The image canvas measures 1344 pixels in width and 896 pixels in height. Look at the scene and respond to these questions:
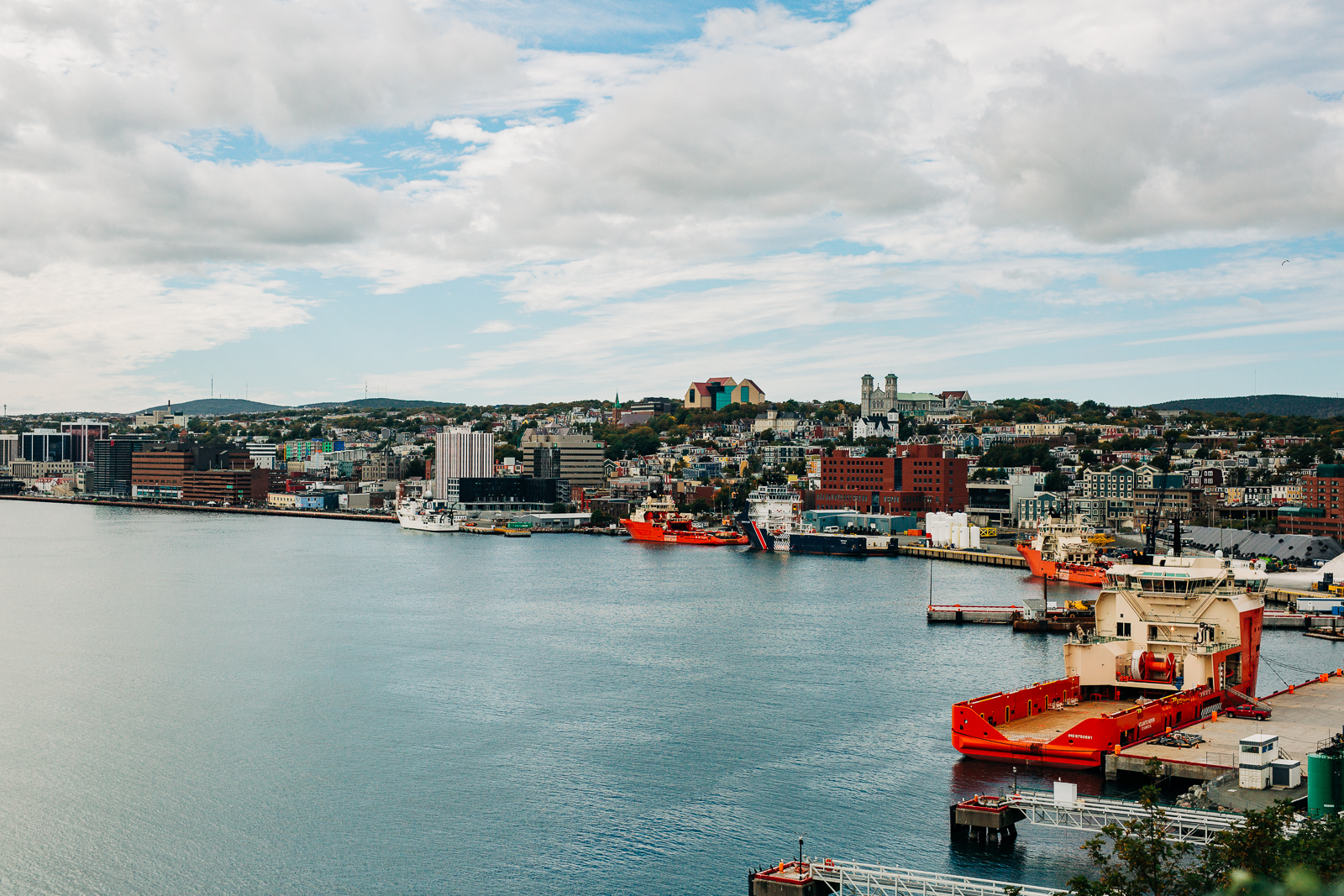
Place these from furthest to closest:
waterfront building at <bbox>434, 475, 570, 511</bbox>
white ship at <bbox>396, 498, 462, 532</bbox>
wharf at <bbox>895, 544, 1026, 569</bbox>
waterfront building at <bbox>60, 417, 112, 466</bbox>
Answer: waterfront building at <bbox>60, 417, 112, 466</bbox>
waterfront building at <bbox>434, 475, 570, 511</bbox>
white ship at <bbox>396, 498, 462, 532</bbox>
wharf at <bbox>895, 544, 1026, 569</bbox>

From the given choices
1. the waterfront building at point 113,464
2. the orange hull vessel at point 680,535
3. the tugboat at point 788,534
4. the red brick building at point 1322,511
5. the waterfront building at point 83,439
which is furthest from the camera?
the waterfront building at point 83,439

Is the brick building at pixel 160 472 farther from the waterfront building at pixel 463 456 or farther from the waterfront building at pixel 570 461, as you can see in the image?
the waterfront building at pixel 570 461

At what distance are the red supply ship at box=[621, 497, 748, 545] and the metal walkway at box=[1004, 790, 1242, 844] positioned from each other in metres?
58.2

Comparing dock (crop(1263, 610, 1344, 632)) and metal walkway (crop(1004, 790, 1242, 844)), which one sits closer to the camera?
metal walkway (crop(1004, 790, 1242, 844))

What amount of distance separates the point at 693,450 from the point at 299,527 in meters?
44.0

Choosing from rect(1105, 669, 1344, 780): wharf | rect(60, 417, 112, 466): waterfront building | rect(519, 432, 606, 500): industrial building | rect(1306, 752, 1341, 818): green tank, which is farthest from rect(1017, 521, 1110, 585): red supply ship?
rect(60, 417, 112, 466): waterfront building

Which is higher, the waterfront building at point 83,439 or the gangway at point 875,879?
the waterfront building at point 83,439

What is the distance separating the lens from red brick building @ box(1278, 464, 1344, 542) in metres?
58.3

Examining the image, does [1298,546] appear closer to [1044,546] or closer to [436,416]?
[1044,546]

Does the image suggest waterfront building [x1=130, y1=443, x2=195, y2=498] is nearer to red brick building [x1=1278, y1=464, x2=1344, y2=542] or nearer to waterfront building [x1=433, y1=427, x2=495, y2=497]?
waterfront building [x1=433, y1=427, x2=495, y2=497]

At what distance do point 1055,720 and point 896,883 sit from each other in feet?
25.2

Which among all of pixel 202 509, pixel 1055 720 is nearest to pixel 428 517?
pixel 202 509

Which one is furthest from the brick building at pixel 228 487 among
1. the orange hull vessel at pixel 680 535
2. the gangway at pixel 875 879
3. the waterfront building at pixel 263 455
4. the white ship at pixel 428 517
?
the gangway at pixel 875 879

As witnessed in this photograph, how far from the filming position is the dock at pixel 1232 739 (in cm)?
1644
